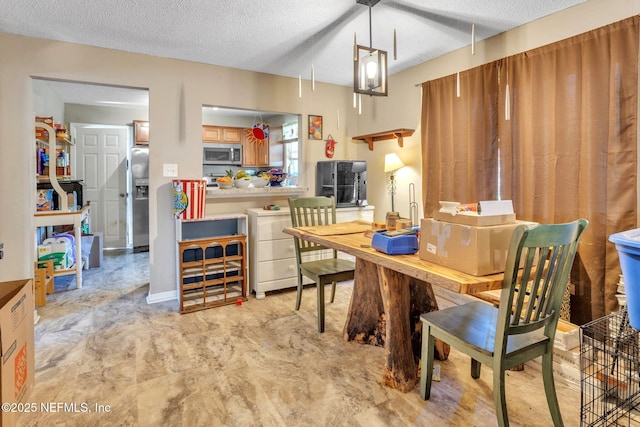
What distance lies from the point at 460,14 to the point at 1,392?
3.32 metres

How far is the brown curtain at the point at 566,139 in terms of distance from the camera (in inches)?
87.0

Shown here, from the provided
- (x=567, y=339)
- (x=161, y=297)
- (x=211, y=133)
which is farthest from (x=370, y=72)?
(x=211, y=133)

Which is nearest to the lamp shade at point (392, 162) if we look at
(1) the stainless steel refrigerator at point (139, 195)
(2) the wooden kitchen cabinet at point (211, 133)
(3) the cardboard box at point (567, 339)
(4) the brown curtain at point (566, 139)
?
(4) the brown curtain at point (566, 139)

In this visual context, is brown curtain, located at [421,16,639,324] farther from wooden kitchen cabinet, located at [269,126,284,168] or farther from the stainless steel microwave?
the stainless steel microwave

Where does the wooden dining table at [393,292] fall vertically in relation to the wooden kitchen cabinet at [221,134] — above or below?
below

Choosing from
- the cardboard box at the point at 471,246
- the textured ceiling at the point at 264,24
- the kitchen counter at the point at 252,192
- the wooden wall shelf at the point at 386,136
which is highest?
the textured ceiling at the point at 264,24

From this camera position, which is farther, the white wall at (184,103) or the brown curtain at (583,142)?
the white wall at (184,103)

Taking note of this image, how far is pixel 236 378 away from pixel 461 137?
2676mm

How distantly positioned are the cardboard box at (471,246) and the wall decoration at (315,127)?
2901mm

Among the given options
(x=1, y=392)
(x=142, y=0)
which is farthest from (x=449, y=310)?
(x=142, y=0)

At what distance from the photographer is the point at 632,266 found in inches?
46.1

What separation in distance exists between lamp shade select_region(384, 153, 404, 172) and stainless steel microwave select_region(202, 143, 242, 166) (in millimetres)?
3181

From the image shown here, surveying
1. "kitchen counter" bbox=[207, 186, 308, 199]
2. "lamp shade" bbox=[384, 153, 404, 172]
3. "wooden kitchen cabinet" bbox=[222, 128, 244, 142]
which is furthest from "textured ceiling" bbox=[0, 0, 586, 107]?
"wooden kitchen cabinet" bbox=[222, 128, 244, 142]

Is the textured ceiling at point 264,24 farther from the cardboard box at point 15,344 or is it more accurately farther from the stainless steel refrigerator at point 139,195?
the stainless steel refrigerator at point 139,195
